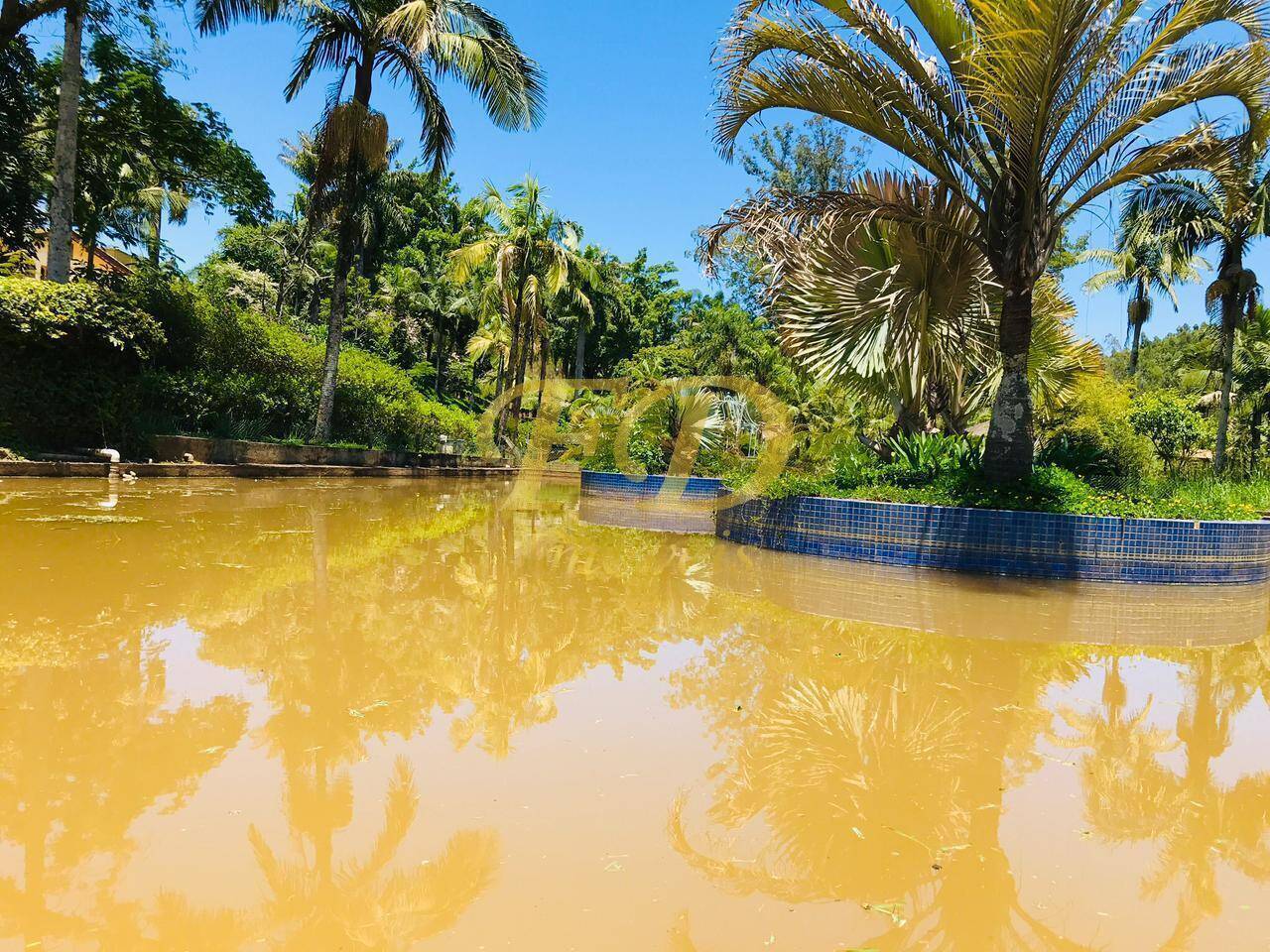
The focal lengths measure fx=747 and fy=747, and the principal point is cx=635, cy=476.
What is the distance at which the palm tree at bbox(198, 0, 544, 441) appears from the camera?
14820 mm

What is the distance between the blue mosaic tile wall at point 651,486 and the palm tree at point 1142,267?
14056 millimetres

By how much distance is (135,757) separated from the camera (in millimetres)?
2535

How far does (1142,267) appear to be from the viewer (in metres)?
26.1

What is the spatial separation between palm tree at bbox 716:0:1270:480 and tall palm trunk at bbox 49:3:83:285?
11378 millimetres

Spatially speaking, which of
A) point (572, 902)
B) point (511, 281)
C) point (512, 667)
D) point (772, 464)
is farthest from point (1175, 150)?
point (511, 281)

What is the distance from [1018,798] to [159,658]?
12.3 ft

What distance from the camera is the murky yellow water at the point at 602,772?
6.08ft

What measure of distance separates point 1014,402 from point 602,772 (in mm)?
6938

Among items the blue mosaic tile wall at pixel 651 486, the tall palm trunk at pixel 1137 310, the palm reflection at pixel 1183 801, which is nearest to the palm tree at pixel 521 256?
the blue mosaic tile wall at pixel 651 486

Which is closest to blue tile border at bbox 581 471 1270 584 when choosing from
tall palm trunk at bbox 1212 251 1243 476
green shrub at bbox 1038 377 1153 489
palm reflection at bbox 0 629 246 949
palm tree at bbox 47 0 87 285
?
green shrub at bbox 1038 377 1153 489

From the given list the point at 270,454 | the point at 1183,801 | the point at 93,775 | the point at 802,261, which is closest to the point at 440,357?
the point at 270,454

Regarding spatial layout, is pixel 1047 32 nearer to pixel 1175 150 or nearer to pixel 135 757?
pixel 1175 150

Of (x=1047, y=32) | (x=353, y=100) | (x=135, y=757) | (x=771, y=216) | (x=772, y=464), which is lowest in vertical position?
(x=135, y=757)

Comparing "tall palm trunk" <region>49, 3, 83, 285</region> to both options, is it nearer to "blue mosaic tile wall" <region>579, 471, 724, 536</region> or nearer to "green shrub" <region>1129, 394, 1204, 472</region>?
"blue mosaic tile wall" <region>579, 471, 724, 536</region>
